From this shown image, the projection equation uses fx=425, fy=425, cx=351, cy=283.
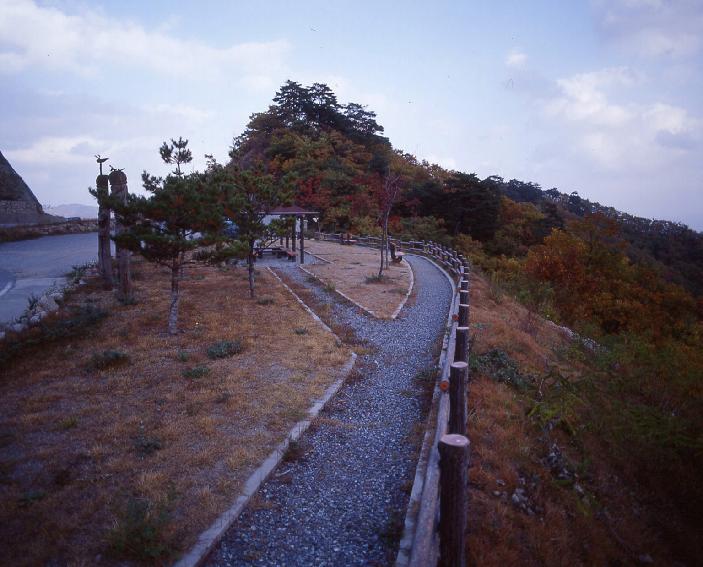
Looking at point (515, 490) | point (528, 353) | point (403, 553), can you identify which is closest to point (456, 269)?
point (528, 353)

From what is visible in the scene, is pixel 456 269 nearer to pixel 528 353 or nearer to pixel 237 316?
pixel 528 353

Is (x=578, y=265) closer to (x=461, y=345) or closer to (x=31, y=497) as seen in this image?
(x=461, y=345)

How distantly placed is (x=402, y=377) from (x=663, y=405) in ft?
18.2

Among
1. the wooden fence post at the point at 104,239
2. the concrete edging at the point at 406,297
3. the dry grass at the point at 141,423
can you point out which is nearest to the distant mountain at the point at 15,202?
the wooden fence post at the point at 104,239

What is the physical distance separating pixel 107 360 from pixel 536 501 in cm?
749

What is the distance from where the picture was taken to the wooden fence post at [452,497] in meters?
3.07

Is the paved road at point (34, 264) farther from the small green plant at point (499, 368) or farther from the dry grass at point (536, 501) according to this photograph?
the dry grass at point (536, 501)

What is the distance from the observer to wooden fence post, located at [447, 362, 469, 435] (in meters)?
4.45

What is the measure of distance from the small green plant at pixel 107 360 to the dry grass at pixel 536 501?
21.2 feet

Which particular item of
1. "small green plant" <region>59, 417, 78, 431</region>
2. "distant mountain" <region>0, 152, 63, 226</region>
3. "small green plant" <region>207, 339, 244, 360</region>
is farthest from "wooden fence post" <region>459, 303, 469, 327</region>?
"distant mountain" <region>0, 152, 63, 226</region>

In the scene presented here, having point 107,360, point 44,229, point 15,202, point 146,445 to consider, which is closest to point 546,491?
point 146,445

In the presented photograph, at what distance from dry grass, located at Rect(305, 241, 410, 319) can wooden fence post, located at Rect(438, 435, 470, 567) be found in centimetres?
863

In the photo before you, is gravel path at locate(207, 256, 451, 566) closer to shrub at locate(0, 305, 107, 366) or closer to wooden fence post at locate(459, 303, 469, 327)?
wooden fence post at locate(459, 303, 469, 327)

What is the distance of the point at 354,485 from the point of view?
186 inches
